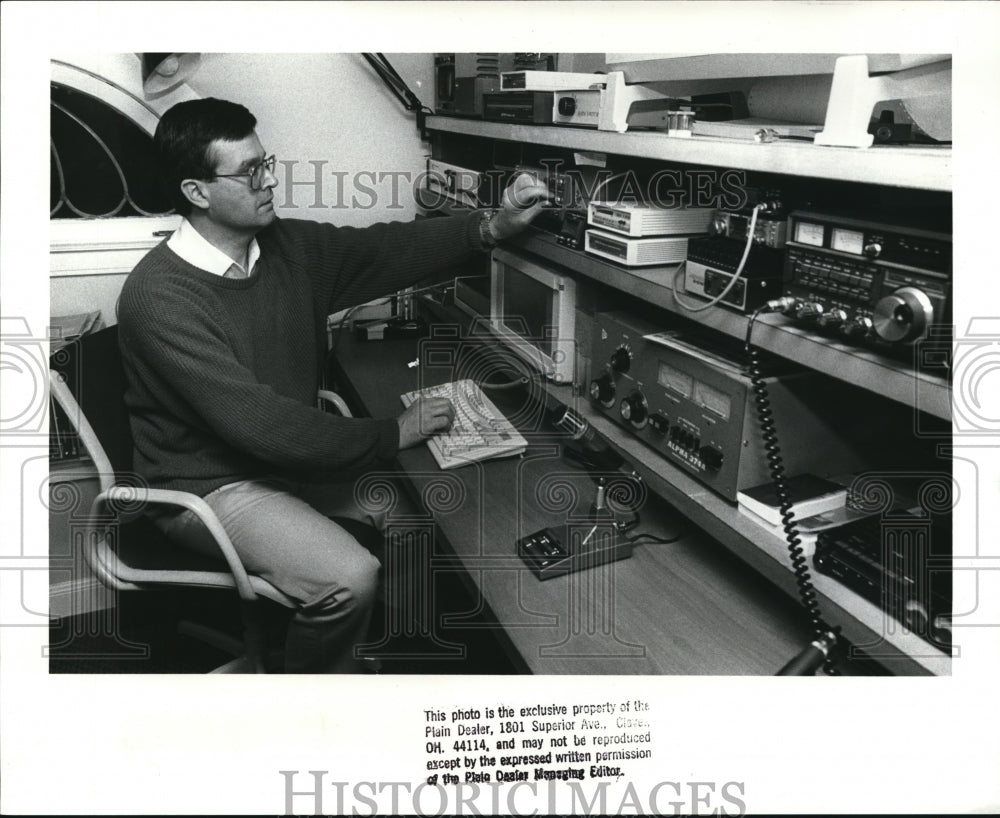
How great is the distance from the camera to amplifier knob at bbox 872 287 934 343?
85 centimetres

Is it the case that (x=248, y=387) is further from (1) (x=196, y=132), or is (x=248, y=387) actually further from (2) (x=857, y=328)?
(2) (x=857, y=328)

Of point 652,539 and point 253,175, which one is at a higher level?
point 253,175

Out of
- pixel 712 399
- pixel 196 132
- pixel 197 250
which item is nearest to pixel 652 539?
pixel 712 399

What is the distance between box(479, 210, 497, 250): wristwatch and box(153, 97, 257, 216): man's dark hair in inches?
22.7

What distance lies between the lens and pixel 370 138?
2604 mm

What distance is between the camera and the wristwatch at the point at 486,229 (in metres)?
1.89

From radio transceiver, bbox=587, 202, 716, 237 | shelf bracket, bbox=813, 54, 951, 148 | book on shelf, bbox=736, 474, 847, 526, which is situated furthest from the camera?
radio transceiver, bbox=587, 202, 716, 237

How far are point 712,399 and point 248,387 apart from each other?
0.91m

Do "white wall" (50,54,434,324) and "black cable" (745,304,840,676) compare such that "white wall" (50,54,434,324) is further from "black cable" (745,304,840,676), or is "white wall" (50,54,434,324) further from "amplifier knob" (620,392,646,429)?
"black cable" (745,304,840,676)

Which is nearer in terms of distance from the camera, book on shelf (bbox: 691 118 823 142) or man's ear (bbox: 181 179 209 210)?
book on shelf (bbox: 691 118 823 142)

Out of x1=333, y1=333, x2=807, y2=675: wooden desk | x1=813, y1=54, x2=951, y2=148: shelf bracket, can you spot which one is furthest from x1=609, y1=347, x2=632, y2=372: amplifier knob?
x1=813, y1=54, x2=951, y2=148: shelf bracket

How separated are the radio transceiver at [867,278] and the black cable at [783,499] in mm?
77

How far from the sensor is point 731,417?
120 cm

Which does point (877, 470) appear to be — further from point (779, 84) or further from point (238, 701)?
point (238, 701)
